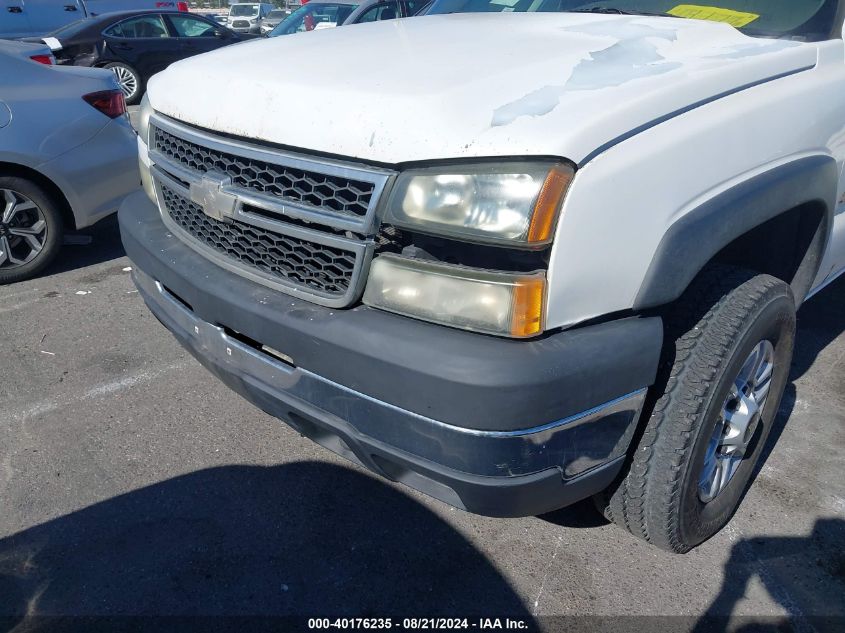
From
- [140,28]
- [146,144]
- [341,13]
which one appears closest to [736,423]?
[146,144]

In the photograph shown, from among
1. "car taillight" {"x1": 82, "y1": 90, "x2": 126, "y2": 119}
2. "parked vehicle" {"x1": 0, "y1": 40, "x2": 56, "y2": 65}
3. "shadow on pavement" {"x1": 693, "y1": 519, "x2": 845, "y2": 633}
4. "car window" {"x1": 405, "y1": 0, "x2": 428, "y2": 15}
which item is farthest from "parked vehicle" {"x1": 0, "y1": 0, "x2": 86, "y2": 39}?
"shadow on pavement" {"x1": 693, "y1": 519, "x2": 845, "y2": 633}

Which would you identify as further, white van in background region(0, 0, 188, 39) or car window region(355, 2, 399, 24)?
white van in background region(0, 0, 188, 39)

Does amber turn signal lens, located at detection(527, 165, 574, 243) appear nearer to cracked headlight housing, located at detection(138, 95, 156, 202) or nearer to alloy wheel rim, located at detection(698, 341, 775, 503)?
alloy wheel rim, located at detection(698, 341, 775, 503)

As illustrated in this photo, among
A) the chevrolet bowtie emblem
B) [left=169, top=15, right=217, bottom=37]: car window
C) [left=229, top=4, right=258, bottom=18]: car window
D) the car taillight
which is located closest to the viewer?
the chevrolet bowtie emblem

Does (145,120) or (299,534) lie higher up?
(145,120)

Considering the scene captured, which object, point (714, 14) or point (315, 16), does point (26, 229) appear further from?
point (315, 16)

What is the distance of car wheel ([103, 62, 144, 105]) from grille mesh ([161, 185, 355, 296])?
1037 cm

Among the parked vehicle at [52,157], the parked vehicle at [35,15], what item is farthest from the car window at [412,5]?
the parked vehicle at [35,15]

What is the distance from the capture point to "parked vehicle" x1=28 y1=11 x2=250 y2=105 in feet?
36.9

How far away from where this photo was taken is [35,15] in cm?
1495

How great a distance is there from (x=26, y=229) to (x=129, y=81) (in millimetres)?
8243

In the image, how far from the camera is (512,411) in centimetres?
166

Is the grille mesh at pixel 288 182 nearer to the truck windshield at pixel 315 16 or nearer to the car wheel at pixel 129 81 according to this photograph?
the truck windshield at pixel 315 16

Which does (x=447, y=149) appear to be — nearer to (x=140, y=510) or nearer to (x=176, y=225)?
(x=176, y=225)
